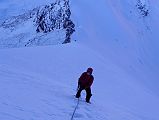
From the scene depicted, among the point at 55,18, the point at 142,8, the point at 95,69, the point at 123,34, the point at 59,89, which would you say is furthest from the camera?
the point at 142,8

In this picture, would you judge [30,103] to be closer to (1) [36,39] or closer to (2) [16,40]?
(1) [36,39]

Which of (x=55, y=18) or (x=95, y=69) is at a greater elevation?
(x=55, y=18)

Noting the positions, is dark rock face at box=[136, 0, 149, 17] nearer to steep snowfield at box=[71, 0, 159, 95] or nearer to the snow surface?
steep snowfield at box=[71, 0, 159, 95]

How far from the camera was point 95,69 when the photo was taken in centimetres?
3122

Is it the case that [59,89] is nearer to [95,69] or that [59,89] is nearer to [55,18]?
[95,69]

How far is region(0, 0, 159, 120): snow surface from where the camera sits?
13.6 meters

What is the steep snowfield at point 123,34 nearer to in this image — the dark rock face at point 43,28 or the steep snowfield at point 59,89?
the dark rock face at point 43,28

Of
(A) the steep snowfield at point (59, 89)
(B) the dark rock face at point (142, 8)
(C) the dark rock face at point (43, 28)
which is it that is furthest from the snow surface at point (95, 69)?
(C) the dark rock face at point (43, 28)

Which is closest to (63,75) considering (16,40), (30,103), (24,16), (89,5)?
(30,103)

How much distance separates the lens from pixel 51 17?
6044 centimetres

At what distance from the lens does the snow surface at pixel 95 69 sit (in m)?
13.6

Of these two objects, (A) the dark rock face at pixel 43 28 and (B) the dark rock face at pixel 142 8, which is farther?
(B) the dark rock face at pixel 142 8

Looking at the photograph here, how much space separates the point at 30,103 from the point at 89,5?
45673 mm

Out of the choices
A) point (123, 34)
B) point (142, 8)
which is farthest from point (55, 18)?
point (142, 8)
